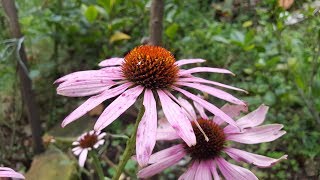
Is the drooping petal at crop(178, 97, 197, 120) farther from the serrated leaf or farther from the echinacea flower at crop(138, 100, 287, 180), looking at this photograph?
the serrated leaf

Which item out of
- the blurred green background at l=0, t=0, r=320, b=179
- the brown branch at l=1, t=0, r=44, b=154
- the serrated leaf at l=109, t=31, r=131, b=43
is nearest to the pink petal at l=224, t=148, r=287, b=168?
the blurred green background at l=0, t=0, r=320, b=179

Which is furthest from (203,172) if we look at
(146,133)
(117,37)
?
(117,37)

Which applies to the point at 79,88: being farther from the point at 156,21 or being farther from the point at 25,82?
the point at 25,82

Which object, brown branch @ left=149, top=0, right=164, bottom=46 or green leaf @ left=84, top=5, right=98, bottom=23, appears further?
green leaf @ left=84, top=5, right=98, bottom=23

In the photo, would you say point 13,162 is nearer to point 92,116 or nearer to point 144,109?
point 92,116

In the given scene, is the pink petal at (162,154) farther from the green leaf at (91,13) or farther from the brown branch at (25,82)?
the green leaf at (91,13)

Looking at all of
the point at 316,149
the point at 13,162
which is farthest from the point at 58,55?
the point at 316,149

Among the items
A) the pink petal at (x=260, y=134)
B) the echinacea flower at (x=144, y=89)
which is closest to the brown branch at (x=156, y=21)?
the echinacea flower at (x=144, y=89)
